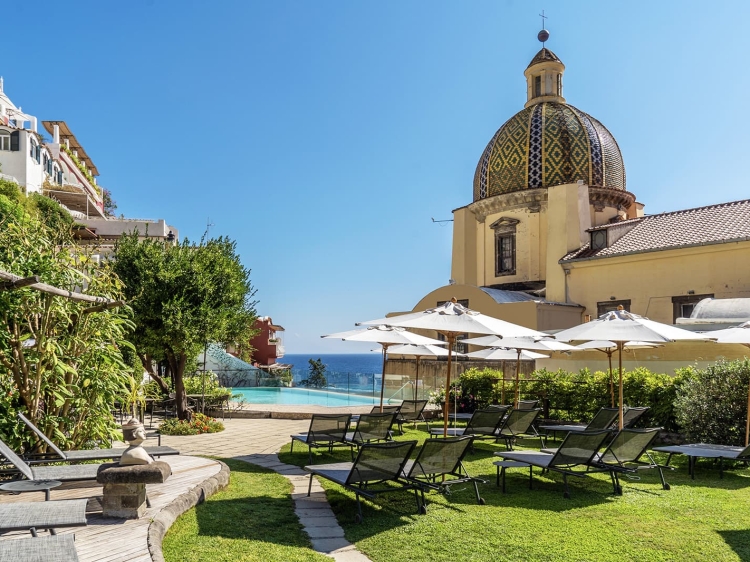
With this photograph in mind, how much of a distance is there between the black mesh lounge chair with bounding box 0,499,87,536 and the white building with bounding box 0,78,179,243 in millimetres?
26934

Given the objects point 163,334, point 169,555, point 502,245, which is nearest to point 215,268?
point 163,334

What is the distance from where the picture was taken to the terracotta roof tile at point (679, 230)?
2252 cm

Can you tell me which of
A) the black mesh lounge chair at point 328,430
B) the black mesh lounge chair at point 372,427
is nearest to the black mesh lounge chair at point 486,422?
the black mesh lounge chair at point 372,427

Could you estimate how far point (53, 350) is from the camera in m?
7.51

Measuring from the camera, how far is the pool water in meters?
22.7

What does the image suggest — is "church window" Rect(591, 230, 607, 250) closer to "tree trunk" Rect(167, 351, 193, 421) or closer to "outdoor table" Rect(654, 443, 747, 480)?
"outdoor table" Rect(654, 443, 747, 480)

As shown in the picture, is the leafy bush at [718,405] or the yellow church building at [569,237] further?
the yellow church building at [569,237]

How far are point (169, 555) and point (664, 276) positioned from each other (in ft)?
74.2

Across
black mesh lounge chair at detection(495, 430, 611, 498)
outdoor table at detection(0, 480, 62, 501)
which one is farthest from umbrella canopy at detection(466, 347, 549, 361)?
outdoor table at detection(0, 480, 62, 501)

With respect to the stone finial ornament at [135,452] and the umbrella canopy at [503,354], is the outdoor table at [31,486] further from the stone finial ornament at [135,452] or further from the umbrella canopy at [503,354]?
the umbrella canopy at [503,354]

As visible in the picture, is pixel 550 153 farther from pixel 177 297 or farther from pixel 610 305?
pixel 177 297

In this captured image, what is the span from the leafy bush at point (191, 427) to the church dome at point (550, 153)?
851 inches

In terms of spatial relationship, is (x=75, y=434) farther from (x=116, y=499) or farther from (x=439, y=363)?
(x=439, y=363)

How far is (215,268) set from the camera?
15.5m
